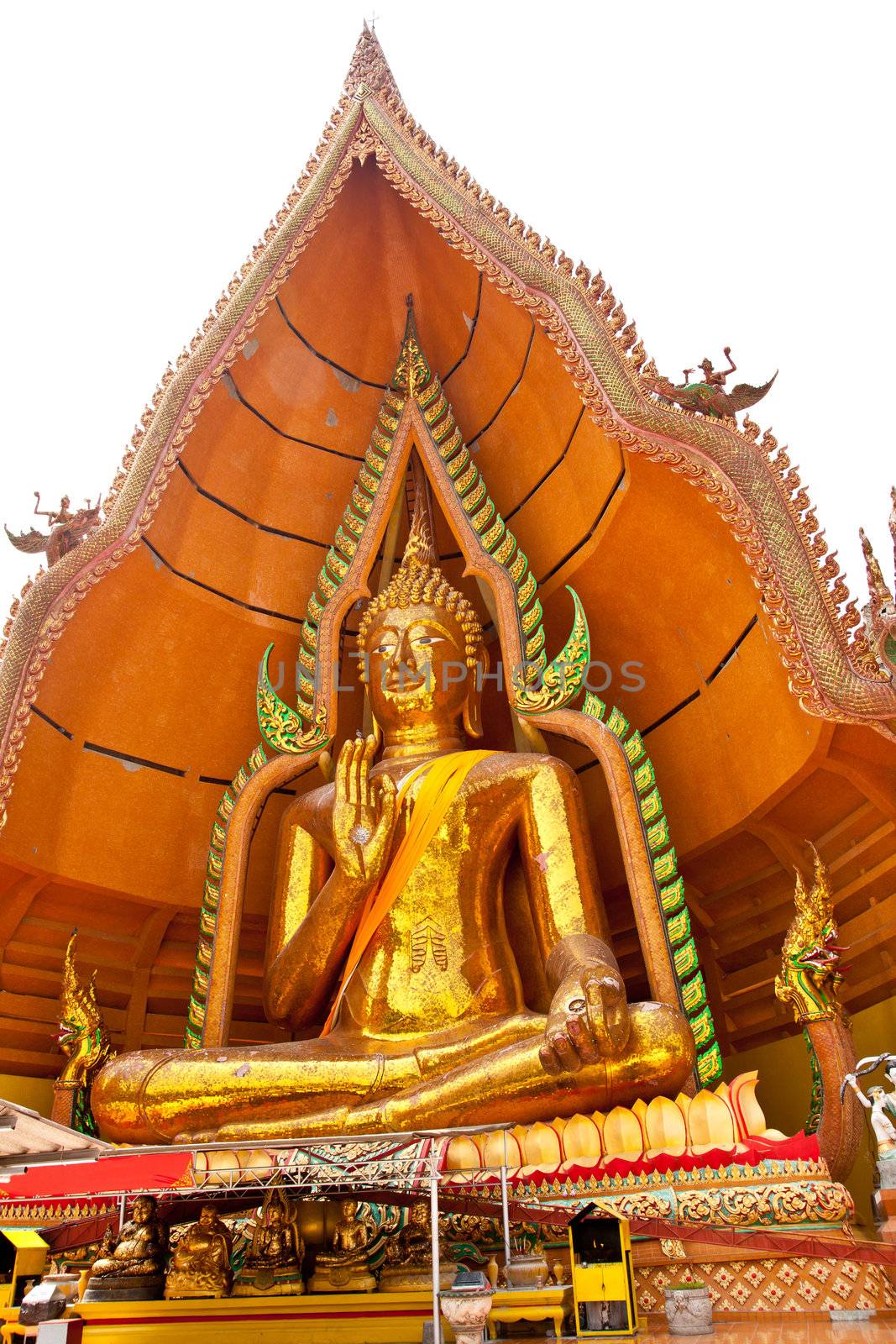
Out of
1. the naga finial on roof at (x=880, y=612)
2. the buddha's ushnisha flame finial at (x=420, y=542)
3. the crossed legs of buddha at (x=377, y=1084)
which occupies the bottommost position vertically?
the crossed legs of buddha at (x=377, y=1084)

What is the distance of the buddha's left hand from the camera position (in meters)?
3.47

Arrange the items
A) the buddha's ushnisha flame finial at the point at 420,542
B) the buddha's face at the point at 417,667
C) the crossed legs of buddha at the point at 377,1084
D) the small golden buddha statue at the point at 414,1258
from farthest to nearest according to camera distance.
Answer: the buddha's ushnisha flame finial at the point at 420,542, the buddha's face at the point at 417,667, the crossed legs of buddha at the point at 377,1084, the small golden buddha statue at the point at 414,1258

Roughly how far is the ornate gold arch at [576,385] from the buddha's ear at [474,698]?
1278 millimetres

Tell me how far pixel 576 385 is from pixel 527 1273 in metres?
3.35

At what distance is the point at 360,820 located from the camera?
4.43 metres

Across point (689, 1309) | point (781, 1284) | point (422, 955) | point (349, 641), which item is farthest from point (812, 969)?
point (349, 641)

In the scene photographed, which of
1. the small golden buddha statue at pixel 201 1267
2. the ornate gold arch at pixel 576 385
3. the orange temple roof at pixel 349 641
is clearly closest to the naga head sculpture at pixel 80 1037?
the orange temple roof at pixel 349 641

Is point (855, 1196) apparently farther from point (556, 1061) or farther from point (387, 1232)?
point (387, 1232)

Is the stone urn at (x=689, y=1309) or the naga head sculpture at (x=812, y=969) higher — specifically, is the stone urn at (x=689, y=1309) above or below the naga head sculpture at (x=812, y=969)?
below

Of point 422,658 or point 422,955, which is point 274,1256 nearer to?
point 422,955

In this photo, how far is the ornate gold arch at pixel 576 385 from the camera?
411 cm

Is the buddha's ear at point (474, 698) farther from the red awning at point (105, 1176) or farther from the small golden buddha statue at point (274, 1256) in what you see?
the red awning at point (105, 1176)

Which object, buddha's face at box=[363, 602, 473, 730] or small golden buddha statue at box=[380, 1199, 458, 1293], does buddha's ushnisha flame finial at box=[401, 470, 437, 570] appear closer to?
buddha's face at box=[363, 602, 473, 730]

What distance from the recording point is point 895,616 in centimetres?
401
